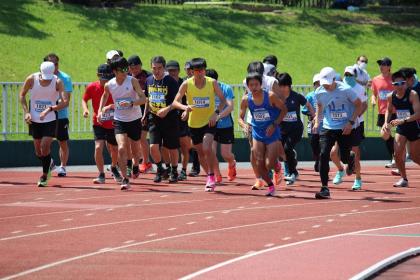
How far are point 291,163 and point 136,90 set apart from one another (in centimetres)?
300

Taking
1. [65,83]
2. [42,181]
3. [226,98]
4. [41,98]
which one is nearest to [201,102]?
[226,98]

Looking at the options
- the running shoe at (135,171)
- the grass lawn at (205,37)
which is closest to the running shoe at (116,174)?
the running shoe at (135,171)

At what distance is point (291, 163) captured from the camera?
21.0 metres

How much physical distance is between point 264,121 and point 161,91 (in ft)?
9.97

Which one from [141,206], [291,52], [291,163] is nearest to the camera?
[141,206]

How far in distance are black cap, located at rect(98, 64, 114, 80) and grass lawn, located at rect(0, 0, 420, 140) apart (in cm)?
1294

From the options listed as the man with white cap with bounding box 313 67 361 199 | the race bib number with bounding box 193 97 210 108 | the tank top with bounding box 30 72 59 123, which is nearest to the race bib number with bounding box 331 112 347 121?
the man with white cap with bounding box 313 67 361 199

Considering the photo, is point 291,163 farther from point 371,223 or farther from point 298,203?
point 371,223

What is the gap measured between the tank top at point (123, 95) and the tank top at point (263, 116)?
2.20m

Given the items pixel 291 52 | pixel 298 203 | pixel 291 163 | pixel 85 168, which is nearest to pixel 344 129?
pixel 298 203

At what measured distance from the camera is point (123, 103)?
770 inches

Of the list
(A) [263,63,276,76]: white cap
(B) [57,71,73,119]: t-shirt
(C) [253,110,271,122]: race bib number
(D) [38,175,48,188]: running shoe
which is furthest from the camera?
(B) [57,71,73,119]: t-shirt

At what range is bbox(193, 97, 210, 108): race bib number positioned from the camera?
63.5 ft

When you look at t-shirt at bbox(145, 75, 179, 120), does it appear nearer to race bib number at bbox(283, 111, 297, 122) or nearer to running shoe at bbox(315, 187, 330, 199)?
race bib number at bbox(283, 111, 297, 122)
